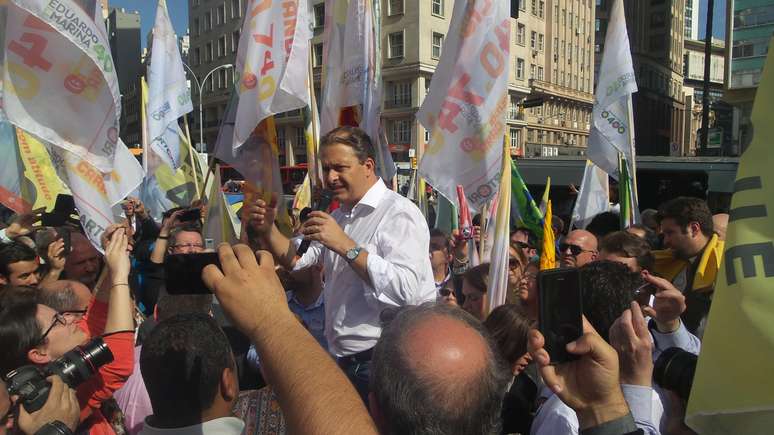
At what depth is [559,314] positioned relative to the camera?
154cm

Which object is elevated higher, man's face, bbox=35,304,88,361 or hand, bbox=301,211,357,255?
hand, bbox=301,211,357,255

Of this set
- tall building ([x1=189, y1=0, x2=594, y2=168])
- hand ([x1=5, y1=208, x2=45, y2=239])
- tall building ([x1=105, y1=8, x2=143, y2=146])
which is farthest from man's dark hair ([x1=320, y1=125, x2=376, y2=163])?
tall building ([x1=105, y1=8, x2=143, y2=146])

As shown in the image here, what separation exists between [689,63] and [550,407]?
106m

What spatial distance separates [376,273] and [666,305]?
1.14 metres

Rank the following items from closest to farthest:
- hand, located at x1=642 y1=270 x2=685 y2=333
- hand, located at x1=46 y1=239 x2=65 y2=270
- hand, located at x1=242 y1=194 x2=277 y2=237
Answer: hand, located at x1=642 y1=270 x2=685 y2=333
hand, located at x1=242 y1=194 x2=277 y2=237
hand, located at x1=46 y1=239 x2=65 y2=270

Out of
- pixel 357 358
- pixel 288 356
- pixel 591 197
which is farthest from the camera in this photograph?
pixel 591 197

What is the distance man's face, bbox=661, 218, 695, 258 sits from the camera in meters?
4.22

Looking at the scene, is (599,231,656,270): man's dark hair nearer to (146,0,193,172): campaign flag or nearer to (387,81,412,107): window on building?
(146,0,193,172): campaign flag

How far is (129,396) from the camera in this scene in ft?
8.41

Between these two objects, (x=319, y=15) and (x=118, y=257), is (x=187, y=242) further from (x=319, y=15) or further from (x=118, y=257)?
(x=319, y=15)

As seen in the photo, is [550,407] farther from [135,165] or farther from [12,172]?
[12,172]

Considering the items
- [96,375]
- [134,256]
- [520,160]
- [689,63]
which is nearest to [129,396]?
[96,375]

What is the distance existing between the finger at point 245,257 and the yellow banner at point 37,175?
482 cm

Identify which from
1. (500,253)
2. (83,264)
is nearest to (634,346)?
(500,253)
